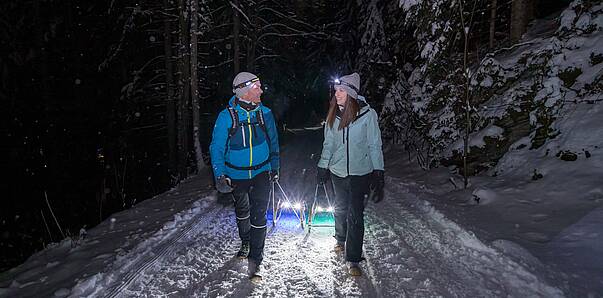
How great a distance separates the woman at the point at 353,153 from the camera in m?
4.52

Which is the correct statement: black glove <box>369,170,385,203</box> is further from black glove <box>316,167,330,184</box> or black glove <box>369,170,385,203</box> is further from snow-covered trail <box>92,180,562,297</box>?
snow-covered trail <box>92,180,562,297</box>

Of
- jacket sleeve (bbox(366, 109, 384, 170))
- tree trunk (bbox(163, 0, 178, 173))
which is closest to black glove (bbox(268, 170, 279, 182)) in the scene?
jacket sleeve (bbox(366, 109, 384, 170))

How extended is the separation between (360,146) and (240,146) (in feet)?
4.85

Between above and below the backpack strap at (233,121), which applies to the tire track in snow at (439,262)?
below

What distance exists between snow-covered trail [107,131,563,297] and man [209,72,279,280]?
453 mm

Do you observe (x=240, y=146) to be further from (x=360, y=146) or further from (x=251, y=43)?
(x=251, y=43)

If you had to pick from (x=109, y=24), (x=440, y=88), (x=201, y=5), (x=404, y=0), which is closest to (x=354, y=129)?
(x=404, y=0)

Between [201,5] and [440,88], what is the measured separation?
9.99 m

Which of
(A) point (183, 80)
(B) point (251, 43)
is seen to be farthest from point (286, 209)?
(B) point (251, 43)

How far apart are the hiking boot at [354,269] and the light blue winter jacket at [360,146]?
3.73 feet

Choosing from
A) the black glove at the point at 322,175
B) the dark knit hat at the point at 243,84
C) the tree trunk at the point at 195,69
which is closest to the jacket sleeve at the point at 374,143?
the black glove at the point at 322,175

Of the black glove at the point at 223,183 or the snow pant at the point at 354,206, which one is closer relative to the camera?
the black glove at the point at 223,183

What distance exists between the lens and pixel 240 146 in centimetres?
458

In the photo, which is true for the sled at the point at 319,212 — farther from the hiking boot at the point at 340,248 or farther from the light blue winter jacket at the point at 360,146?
the light blue winter jacket at the point at 360,146
